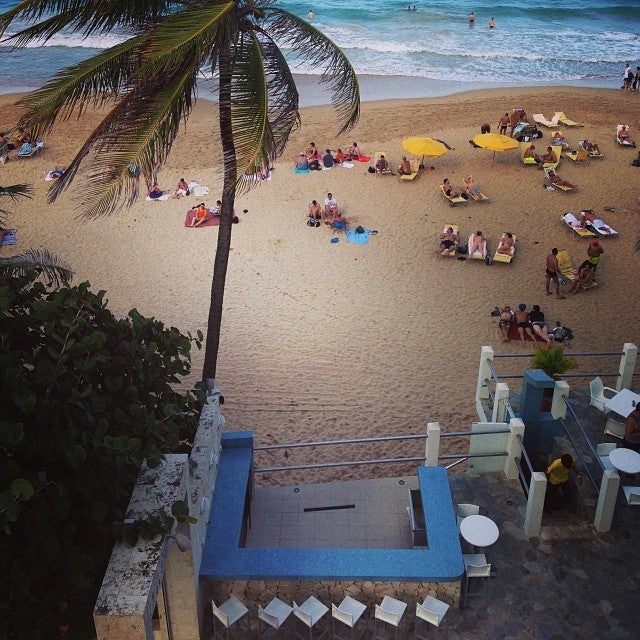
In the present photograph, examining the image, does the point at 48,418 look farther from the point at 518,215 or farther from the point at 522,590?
the point at 518,215

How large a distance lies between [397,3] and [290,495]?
158ft

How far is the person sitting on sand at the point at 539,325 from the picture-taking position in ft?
47.0

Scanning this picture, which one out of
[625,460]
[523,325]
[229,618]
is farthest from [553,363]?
[229,618]

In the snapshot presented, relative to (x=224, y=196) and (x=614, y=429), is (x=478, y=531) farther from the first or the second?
(x=224, y=196)

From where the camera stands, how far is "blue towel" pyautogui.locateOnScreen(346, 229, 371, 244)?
1858 cm

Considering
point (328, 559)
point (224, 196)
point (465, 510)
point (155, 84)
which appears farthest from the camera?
point (224, 196)

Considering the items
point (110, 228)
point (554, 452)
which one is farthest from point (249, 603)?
point (110, 228)

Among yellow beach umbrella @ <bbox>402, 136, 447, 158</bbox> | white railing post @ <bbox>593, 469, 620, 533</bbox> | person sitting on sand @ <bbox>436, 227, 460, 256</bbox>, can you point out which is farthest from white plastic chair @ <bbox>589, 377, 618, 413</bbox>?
yellow beach umbrella @ <bbox>402, 136, 447, 158</bbox>

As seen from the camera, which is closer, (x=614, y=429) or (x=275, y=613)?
(x=275, y=613)

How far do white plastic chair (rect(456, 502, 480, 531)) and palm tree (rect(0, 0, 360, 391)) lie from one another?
11.3 feet

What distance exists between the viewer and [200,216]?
19.4 metres

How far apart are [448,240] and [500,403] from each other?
8.32 metres

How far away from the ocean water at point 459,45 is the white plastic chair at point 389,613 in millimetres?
27406

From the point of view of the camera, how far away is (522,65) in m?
37.8
